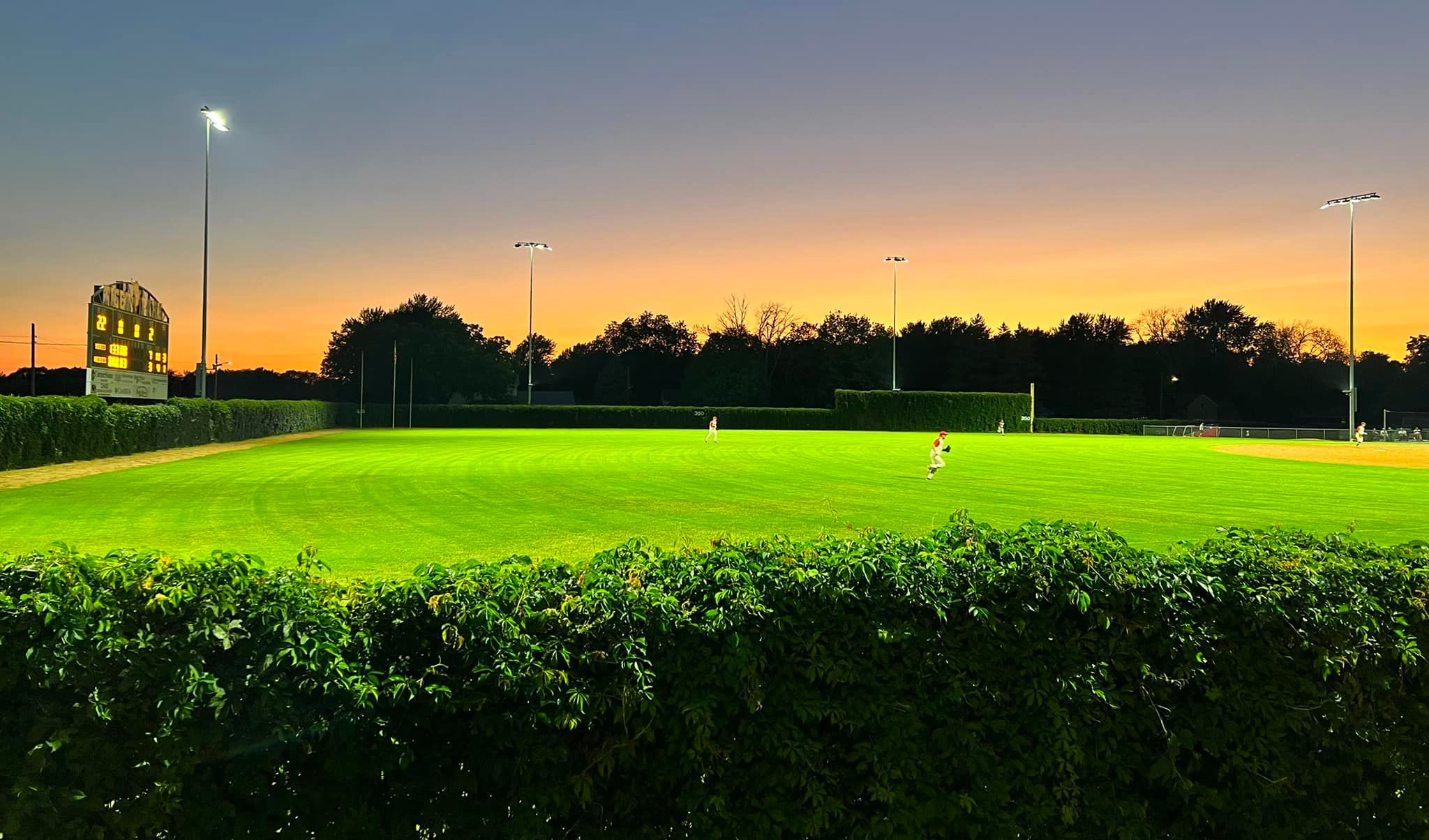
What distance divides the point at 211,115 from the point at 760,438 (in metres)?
32.2

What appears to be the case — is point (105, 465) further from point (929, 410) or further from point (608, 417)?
point (929, 410)

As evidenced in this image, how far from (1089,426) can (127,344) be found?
70.2 meters

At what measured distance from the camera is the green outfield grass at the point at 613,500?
13.1m

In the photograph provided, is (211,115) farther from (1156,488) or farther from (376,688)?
(376,688)

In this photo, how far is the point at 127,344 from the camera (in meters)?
33.6

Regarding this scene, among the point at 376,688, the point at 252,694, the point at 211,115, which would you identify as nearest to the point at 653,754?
the point at 376,688

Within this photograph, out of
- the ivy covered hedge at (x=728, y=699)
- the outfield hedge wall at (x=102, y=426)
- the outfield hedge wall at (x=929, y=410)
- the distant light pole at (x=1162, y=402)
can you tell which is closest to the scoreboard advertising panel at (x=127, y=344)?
the outfield hedge wall at (x=102, y=426)

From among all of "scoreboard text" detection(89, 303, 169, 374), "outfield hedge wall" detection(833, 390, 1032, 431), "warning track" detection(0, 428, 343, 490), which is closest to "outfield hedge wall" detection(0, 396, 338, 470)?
"warning track" detection(0, 428, 343, 490)

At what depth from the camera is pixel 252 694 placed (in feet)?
11.0

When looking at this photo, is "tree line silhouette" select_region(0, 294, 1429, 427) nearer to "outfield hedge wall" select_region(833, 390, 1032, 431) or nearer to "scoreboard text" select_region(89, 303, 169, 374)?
"outfield hedge wall" select_region(833, 390, 1032, 431)

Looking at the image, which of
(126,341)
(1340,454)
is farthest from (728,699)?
(1340,454)

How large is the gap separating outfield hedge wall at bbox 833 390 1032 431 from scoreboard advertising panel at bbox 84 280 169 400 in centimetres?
5170

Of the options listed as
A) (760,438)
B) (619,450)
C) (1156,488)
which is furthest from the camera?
(760,438)

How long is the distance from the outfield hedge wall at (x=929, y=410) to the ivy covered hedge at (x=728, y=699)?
2792 inches
